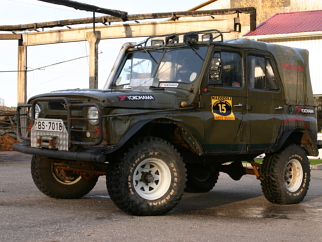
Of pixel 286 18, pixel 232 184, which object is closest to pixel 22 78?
pixel 286 18

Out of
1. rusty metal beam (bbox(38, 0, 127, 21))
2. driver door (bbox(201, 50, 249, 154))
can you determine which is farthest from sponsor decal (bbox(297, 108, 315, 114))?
rusty metal beam (bbox(38, 0, 127, 21))

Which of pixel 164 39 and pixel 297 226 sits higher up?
pixel 164 39

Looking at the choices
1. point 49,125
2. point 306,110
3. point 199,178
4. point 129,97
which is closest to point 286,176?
point 306,110

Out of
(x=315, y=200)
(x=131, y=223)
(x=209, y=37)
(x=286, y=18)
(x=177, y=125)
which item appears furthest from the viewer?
(x=286, y=18)

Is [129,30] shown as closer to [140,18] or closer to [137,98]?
[140,18]

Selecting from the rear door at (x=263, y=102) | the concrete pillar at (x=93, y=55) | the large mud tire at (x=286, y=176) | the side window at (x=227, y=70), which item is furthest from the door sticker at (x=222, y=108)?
the concrete pillar at (x=93, y=55)

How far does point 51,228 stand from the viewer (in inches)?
246

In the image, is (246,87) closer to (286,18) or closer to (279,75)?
(279,75)

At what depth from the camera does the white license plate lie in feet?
24.4

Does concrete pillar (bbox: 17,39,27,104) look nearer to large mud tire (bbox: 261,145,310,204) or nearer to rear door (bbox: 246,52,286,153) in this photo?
rear door (bbox: 246,52,286,153)

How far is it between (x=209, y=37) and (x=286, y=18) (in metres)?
20.1

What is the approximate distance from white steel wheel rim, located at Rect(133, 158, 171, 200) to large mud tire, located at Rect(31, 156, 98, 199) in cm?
128

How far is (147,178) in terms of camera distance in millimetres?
7426

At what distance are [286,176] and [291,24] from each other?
16.9m
